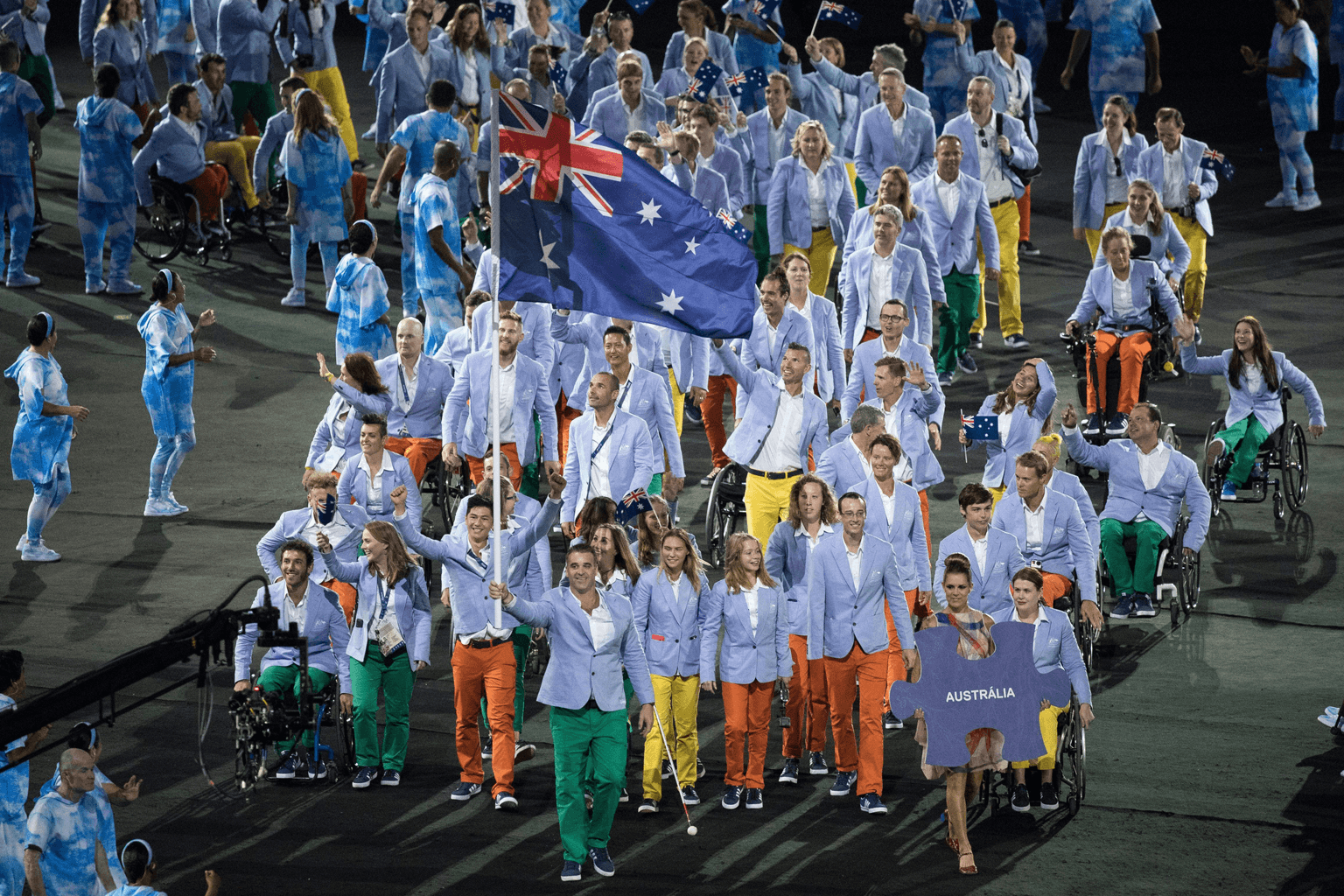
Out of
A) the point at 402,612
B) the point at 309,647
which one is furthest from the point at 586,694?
the point at 309,647

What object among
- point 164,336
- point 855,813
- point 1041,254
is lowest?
point 855,813

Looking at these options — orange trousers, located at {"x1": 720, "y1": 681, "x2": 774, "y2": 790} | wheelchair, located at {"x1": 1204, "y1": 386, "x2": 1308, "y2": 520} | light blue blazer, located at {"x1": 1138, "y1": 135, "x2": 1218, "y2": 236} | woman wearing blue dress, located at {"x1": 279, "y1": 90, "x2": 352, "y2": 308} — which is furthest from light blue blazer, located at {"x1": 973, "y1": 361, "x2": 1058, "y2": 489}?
woman wearing blue dress, located at {"x1": 279, "y1": 90, "x2": 352, "y2": 308}

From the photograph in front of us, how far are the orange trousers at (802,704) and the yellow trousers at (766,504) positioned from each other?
1.68 metres

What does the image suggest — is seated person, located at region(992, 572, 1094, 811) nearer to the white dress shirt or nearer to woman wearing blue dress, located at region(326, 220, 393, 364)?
the white dress shirt

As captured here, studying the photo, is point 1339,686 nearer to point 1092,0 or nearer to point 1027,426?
point 1027,426

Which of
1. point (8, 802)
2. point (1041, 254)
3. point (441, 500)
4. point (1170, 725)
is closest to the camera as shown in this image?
point (8, 802)

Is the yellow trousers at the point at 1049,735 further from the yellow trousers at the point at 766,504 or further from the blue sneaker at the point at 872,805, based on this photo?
the yellow trousers at the point at 766,504

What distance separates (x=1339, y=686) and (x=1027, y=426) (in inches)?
111

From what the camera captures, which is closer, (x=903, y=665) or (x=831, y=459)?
(x=903, y=665)

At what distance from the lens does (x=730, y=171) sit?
730 inches

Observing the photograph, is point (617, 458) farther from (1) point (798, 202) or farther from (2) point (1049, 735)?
(1) point (798, 202)

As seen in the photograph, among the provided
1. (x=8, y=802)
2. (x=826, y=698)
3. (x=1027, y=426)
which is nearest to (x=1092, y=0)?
(x=1027, y=426)

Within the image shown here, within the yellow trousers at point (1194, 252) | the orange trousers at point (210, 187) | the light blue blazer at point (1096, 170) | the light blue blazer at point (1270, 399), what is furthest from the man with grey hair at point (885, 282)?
the orange trousers at point (210, 187)

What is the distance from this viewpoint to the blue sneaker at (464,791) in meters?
10.9
